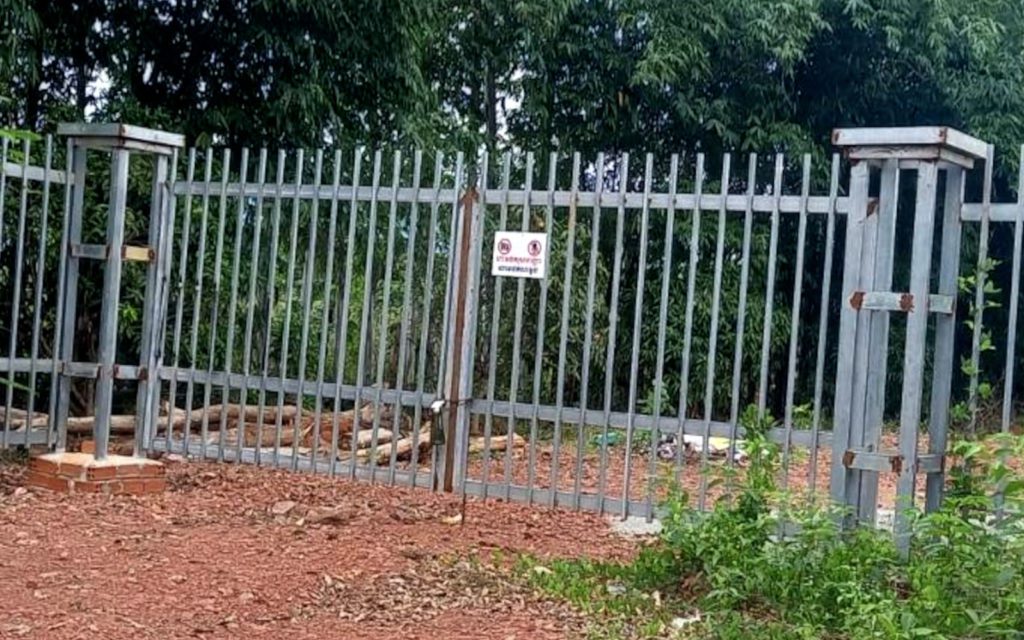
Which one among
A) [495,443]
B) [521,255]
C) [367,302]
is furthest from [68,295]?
[495,443]

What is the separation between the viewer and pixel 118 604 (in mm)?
3654

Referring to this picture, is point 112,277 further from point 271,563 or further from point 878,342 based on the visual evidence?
point 878,342

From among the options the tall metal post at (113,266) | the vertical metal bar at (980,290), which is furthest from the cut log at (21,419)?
the vertical metal bar at (980,290)

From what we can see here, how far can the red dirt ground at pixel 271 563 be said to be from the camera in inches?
139

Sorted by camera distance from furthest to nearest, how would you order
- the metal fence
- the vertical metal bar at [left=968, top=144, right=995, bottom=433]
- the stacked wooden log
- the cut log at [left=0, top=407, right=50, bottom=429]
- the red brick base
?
the stacked wooden log → the cut log at [left=0, top=407, right=50, bottom=429] → the red brick base → the metal fence → the vertical metal bar at [left=968, top=144, right=995, bottom=433]

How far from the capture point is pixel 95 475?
17.9 feet

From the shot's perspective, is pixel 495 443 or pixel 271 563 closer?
pixel 271 563

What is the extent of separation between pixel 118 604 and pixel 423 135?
603cm

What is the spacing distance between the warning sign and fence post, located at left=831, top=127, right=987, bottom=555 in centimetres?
129

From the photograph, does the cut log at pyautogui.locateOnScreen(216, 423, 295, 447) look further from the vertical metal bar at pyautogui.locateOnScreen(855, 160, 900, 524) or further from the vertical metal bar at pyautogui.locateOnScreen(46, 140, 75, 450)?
the vertical metal bar at pyautogui.locateOnScreen(855, 160, 900, 524)

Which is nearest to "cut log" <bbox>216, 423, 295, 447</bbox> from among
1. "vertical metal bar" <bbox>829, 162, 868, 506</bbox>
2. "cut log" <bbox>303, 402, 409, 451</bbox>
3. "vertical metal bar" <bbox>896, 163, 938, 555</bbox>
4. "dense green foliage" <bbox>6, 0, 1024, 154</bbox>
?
"cut log" <bbox>303, 402, 409, 451</bbox>

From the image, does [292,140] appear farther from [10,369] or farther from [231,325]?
[10,369]

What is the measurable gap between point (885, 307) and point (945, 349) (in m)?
0.30

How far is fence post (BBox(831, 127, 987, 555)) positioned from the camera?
4109mm
